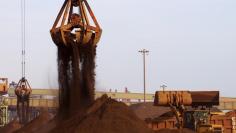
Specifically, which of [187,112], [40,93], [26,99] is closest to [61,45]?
[187,112]

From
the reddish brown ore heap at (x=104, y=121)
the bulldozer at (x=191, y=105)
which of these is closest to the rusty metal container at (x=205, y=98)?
the bulldozer at (x=191, y=105)

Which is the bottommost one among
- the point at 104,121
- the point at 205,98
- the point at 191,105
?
the point at 104,121

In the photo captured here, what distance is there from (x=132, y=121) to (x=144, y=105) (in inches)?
1257

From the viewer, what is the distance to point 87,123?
60.4 feet

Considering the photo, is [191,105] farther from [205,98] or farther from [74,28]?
[74,28]

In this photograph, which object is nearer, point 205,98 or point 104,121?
point 104,121

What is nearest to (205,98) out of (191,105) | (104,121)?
(191,105)

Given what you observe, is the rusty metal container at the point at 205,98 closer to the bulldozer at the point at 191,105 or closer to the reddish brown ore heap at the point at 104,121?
the bulldozer at the point at 191,105

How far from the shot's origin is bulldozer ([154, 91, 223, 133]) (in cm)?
2212

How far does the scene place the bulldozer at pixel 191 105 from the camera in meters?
22.1

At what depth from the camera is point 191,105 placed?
23.2m

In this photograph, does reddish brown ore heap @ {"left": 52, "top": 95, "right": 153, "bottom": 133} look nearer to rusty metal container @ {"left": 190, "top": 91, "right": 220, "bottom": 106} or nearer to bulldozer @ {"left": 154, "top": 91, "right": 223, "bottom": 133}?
bulldozer @ {"left": 154, "top": 91, "right": 223, "bottom": 133}

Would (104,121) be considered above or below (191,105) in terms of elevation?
below

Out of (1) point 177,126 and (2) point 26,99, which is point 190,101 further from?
(2) point 26,99
